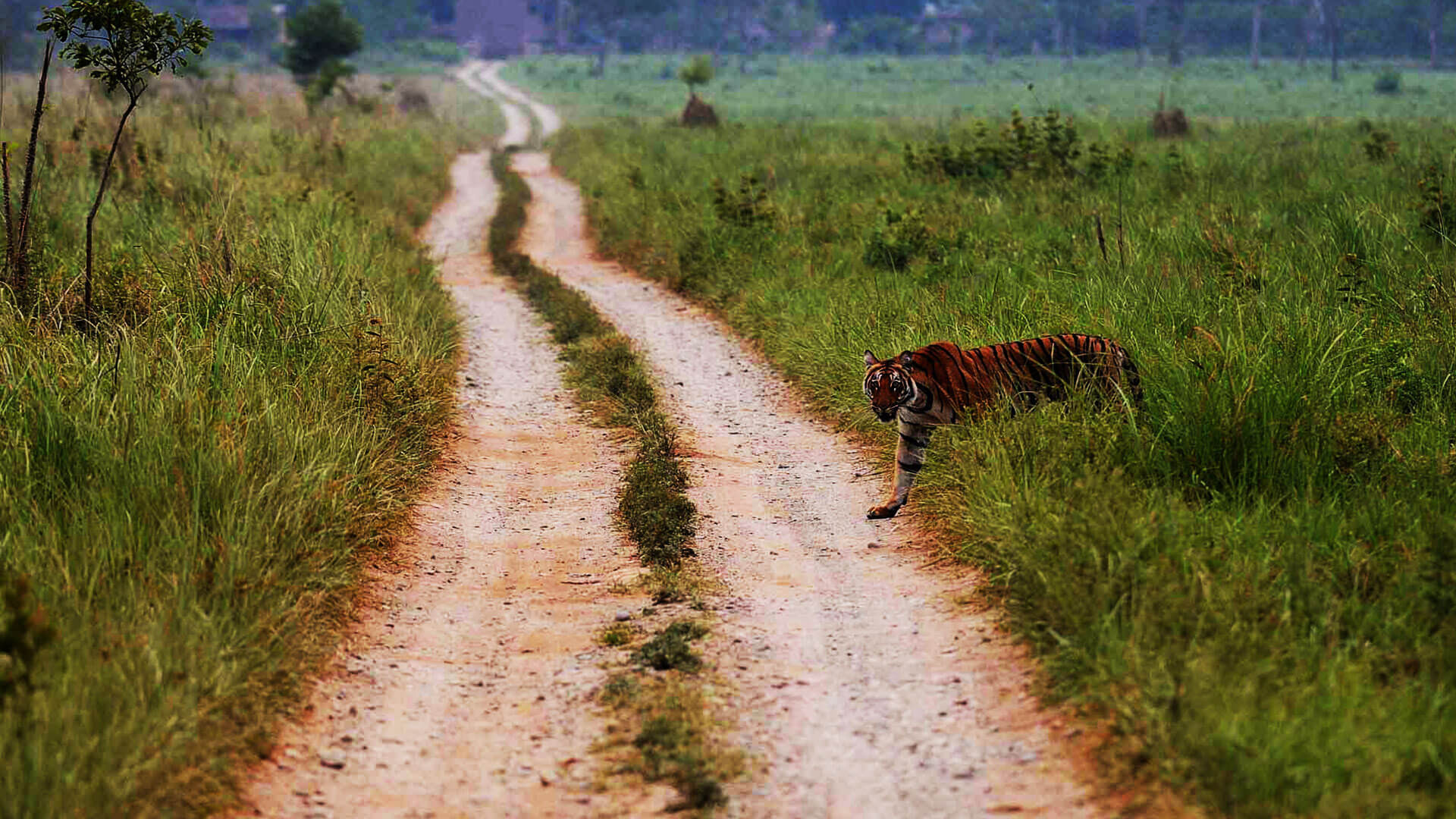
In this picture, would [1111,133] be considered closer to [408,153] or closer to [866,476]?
[408,153]

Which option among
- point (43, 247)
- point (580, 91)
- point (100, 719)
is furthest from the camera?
point (580, 91)

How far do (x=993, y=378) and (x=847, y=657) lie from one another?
99.2 inches

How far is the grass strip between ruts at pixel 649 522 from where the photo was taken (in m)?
4.91

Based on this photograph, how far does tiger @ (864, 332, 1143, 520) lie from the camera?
766cm

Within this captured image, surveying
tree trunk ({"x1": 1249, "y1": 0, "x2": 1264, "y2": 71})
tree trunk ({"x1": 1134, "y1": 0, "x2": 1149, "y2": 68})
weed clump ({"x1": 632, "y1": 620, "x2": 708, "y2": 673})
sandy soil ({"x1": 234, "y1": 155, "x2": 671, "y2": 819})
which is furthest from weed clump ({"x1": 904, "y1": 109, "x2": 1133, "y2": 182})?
tree trunk ({"x1": 1134, "y1": 0, "x2": 1149, "y2": 68})

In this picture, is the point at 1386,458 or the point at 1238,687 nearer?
the point at 1238,687

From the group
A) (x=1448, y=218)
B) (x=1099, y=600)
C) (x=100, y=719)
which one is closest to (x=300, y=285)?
(x=100, y=719)

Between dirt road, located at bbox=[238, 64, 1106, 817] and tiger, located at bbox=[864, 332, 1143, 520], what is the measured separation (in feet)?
1.47

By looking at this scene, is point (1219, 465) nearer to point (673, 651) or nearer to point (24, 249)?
point (673, 651)

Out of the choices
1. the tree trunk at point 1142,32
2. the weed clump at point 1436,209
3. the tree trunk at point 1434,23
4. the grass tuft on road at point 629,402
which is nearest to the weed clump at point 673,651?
the grass tuft on road at point 629,402

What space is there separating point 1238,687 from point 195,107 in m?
25.4

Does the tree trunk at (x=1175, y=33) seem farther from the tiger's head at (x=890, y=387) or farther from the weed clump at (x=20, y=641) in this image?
the weed clump at (x=20, y=641)

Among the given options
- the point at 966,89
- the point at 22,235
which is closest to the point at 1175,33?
the point at 966,89

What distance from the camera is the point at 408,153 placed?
3231 centimetres
